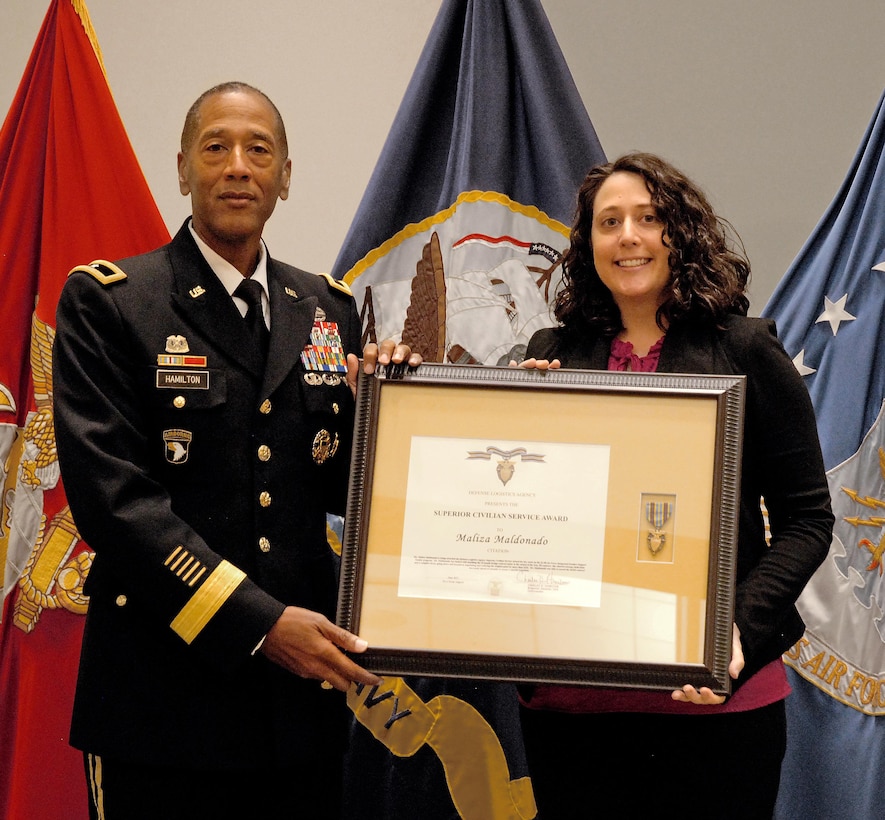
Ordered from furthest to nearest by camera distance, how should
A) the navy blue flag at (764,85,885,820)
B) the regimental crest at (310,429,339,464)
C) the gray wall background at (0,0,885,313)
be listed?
the gray wall background at (0,0,885,313) < the navy blue flag at (764,85,885,820) < the regimental crest at (310,429,339,464)

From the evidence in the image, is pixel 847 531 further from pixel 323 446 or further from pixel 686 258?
pixel 323 446

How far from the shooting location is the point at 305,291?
1.76 meters

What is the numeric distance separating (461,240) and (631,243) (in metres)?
0.68

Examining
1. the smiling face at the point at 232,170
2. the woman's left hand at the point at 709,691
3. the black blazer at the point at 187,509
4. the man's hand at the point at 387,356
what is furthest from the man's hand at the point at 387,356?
the woman's left hand at the point at 709,691

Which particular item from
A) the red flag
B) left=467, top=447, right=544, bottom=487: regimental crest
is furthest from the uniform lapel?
the red flag

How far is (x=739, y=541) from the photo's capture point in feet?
5.28

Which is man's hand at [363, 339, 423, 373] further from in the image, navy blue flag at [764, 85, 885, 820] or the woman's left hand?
navy blue flag at [764, 85, 885, 820]

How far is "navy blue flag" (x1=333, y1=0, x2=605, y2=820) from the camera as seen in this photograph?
2199 mm

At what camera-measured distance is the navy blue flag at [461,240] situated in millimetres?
2199

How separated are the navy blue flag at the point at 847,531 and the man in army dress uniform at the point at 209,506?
105 centimetres

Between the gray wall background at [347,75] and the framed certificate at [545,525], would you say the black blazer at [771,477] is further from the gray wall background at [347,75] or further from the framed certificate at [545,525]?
the gray wall background at [347,75]

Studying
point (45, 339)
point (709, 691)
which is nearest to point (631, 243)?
point (709, 691)

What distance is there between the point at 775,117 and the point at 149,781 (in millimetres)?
2200

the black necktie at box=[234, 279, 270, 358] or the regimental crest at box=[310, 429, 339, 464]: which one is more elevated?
the black necktie at box=[234, 279, 270, 358]
